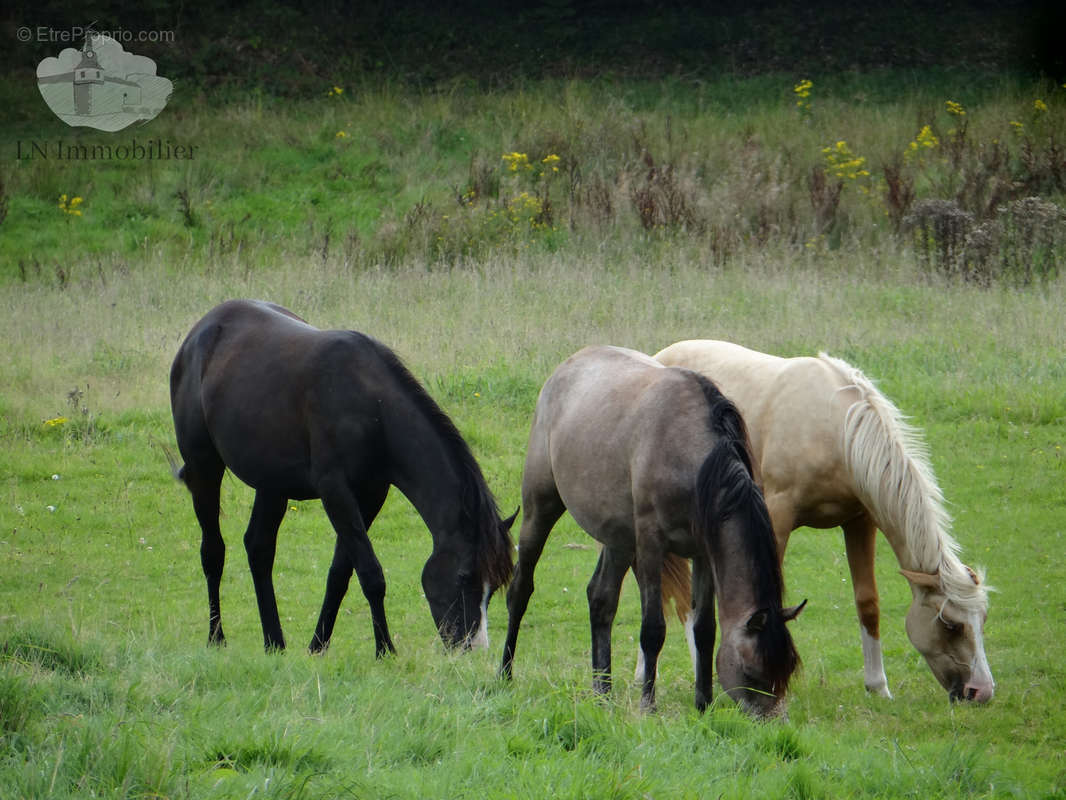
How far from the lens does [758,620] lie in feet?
14.8

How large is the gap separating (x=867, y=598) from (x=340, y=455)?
307 centimetres

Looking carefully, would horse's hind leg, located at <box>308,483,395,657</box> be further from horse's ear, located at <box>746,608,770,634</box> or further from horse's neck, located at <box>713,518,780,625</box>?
horse's ear, located at <box>746,608,770,634</box>

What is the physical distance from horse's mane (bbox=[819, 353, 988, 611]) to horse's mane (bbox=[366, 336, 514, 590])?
6.36 feet

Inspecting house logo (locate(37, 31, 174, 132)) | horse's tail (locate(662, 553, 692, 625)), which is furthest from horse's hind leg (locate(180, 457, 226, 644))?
house logo (locate(37, 31, 174, 132))

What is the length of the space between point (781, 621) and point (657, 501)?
0.82 m

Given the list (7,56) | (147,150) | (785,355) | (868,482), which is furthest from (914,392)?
(7,56)

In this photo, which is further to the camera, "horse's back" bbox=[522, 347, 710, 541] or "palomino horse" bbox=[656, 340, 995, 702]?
"palomino horse" bbox=[656, 340, 995, 702]

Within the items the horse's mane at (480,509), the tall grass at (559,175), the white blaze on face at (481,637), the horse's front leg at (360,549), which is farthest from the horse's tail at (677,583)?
the tall grass at (559,175)

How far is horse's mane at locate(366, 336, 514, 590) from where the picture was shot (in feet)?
18.4

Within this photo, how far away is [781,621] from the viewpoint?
15.0 feet

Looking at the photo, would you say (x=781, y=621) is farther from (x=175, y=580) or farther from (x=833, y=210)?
(x=833, y=210)

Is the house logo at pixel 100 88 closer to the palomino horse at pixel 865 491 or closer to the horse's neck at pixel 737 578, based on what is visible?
the palomino horse at pixel 865 491

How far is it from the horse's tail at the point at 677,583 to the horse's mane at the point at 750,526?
1.22 m

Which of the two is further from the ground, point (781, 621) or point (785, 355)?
point (781, 621)
